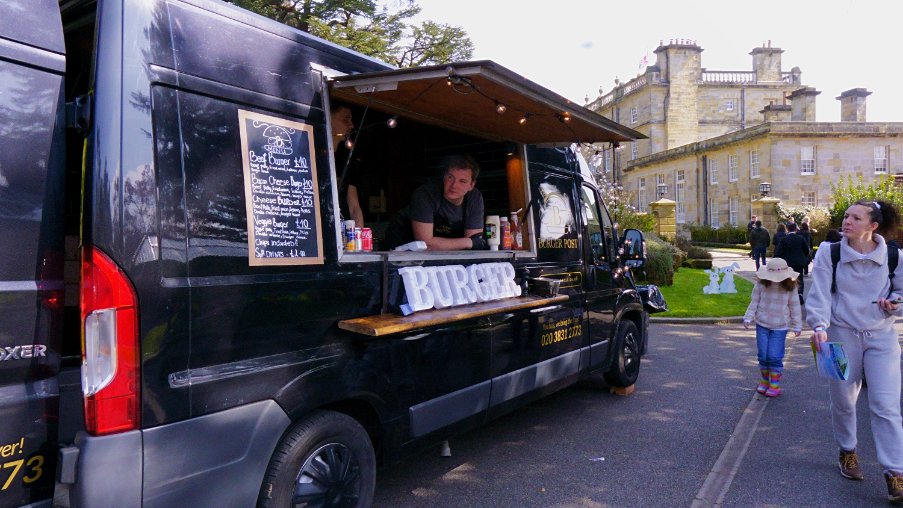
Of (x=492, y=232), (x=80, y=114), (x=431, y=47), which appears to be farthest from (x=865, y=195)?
(x=80, y=114)

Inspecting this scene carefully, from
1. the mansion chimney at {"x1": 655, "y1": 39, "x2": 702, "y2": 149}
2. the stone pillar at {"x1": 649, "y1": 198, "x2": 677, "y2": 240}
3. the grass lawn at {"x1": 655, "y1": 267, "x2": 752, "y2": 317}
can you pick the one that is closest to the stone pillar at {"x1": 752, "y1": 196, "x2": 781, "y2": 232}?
the stone pillar at {"x1": 649, "y1": 198, "x2": 677, "y2": 240}

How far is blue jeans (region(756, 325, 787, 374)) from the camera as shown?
21.8 feet

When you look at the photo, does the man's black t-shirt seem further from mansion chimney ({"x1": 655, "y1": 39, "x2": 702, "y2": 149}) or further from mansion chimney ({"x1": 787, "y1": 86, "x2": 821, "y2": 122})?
mansion chimney ({"x1": 655, "y1": 39, "x2": 702, "y2": 149})

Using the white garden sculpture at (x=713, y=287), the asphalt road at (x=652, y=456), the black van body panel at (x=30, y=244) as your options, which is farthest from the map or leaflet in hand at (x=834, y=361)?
the white garden sculpture at (x=713, y=287)

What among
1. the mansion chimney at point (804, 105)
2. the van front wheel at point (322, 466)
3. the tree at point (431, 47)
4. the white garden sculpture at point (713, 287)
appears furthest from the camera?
the mansion chimney at point (804, 105)

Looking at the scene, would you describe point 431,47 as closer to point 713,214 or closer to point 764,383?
point 764,383

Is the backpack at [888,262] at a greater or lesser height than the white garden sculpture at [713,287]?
greater

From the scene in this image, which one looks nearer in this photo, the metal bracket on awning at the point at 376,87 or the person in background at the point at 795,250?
the metal bracket on awning at the point at 376,87

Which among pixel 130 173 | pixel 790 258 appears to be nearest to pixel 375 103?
pixel 130 173

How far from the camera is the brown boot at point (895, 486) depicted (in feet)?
12.9

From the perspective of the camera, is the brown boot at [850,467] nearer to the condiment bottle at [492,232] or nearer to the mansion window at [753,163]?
the condiment bottle at [492,232]

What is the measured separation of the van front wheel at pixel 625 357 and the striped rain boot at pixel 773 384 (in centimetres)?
131

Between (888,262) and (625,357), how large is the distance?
287 centimetres

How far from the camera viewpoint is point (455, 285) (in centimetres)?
422
